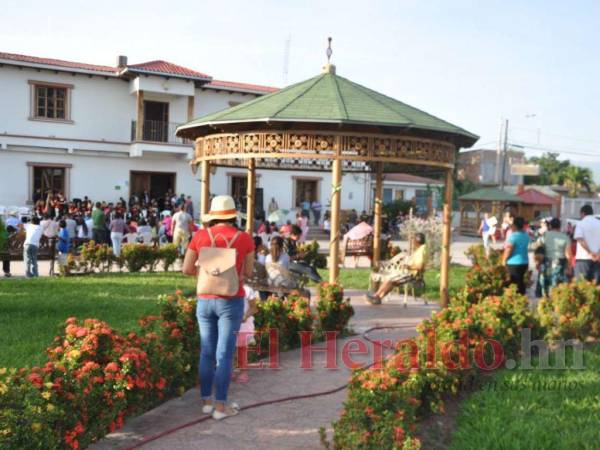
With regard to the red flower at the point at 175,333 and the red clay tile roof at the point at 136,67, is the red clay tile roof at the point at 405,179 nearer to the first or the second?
the red clay tile roof at the point at 136,67

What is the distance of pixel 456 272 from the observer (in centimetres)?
1555

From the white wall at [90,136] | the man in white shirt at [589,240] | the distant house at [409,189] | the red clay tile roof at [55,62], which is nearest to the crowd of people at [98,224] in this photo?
the white wall at [90,136]

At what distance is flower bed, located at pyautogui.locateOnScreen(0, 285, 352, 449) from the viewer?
11.4 feet

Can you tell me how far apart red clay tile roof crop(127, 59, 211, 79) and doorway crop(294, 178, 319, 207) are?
7.24 meters

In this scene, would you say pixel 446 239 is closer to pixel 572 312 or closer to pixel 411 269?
pixel 411 269

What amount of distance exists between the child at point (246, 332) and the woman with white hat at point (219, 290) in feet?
3.04

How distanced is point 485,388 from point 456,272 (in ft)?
33.3

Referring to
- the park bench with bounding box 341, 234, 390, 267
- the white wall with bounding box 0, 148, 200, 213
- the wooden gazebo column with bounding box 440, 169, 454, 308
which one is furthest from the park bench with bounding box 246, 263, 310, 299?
the white wall with bounding box 0, 148, 200, 213

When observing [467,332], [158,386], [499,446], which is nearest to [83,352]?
[158,386]

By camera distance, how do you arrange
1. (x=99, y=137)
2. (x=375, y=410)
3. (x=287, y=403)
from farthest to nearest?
(x=99, y=137)
(x=287, y=403)
(x=375, y=410)

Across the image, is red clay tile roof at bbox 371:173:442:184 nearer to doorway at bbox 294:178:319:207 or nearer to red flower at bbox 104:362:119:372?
doorway at bbox 294:178:319:207

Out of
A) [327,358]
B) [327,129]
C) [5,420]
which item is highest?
[327,129]

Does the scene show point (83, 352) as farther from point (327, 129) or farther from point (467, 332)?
point (327, 129)

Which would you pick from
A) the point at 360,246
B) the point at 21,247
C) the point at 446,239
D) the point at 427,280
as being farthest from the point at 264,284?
the point at 21,247
